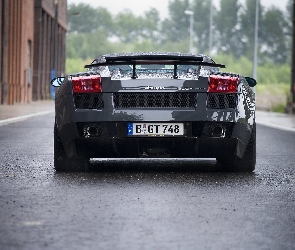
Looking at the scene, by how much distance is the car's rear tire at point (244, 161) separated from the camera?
998 cm

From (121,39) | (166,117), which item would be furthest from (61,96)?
(121,39)

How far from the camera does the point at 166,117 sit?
9500 mm

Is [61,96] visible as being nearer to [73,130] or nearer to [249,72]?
[73,130]

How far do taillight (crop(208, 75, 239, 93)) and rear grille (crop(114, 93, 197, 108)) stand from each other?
0.20 metres

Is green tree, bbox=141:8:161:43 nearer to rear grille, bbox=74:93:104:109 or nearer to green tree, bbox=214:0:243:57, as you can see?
green tree, bbox=214:0:243:57

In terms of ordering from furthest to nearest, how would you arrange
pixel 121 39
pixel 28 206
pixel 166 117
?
pixel 121 39 < pixel 166 117 < pixel 28 206

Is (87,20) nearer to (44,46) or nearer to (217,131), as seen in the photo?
(44,46)

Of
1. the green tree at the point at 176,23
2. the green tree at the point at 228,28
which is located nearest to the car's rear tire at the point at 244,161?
the green tree at the point at 228,28

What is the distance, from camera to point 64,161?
10023 millimetres

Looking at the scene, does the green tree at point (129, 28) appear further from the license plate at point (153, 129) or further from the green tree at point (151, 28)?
the license plate at point (153, 129)

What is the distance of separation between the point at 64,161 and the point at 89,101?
31.5 inches

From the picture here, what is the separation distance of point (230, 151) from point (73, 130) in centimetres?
164

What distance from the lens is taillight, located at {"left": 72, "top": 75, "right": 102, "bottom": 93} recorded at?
378 inches

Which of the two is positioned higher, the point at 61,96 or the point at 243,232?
the point at 61,96
